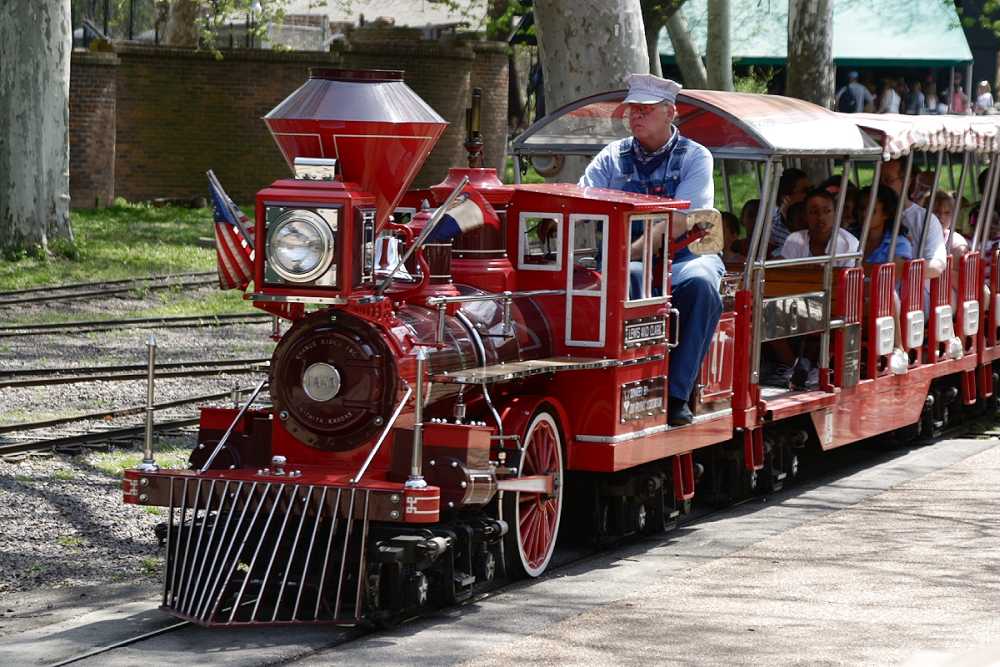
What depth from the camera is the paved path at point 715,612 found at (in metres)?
6.89

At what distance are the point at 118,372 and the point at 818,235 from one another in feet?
18.8

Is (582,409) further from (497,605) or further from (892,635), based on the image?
(892,635)

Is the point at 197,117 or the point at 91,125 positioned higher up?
the point at 197,117

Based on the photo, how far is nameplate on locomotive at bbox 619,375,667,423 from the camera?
8.70 metres

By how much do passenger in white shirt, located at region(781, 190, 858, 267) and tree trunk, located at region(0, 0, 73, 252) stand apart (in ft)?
38.6

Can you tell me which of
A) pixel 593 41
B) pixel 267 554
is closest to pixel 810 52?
pixel 593 41

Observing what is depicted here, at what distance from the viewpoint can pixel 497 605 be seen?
7.79 metres

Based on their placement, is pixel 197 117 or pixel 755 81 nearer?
pixel 197 117

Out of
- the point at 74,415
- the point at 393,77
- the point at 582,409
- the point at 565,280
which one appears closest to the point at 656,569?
the point at 582,409

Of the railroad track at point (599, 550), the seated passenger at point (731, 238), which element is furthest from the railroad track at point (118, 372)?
the railroad track at point (599, 550)

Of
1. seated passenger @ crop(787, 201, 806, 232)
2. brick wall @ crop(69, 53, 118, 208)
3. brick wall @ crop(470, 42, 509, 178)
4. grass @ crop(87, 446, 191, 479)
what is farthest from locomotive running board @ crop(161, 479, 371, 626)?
brick wall @ crop(470, 42, 509, 178)

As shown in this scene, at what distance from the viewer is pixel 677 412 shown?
30.5ft

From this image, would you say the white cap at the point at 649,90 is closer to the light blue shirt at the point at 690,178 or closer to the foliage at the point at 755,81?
the light blue shirt at the point at 690,178

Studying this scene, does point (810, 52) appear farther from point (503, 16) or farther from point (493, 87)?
point (493, 87)
